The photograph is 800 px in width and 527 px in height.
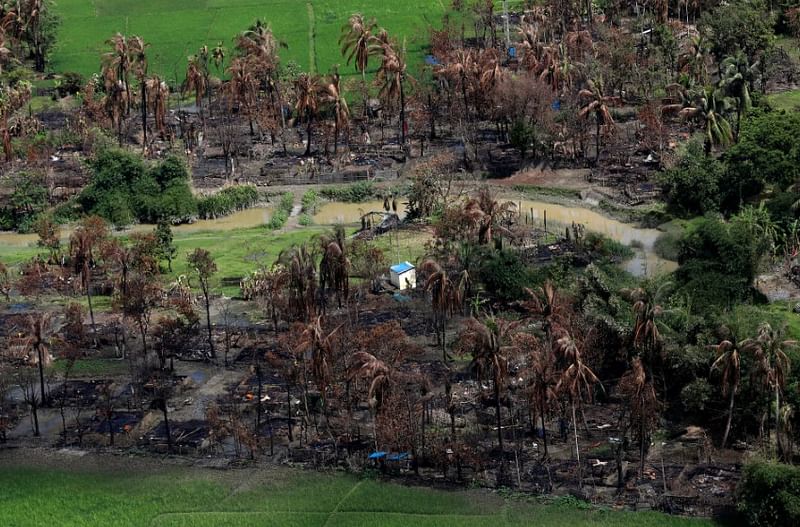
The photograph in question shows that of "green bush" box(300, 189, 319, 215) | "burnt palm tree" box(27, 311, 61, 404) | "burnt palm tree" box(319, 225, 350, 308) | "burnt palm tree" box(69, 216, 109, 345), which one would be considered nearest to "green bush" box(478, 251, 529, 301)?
"burnt palm tree" box(319, 225, 350, 308)

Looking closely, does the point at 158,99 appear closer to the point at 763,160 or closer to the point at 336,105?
the point at 336,105

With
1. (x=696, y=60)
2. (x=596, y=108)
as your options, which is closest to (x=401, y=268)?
(x=596, y=108)

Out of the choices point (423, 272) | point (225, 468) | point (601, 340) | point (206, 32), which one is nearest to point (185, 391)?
point (225, 468)

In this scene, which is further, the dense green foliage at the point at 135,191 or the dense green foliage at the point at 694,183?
the dense green foliage at the point at 135,191

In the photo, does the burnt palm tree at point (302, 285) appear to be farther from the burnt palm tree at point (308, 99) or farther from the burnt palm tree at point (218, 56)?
the burnt palm tree at point (218, 56)

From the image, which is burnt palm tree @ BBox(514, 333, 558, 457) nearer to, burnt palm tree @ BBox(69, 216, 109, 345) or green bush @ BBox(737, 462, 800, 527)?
green bush @ BBox(737, 462, 800, 527)

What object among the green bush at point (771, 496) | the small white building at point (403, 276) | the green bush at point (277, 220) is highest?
the green bush at point (277, 220)

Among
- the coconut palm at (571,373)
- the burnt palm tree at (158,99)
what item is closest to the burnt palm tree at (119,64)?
the burnt palm tree at (158,99)
